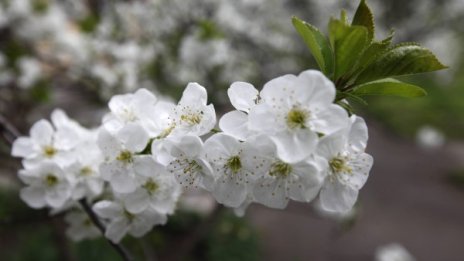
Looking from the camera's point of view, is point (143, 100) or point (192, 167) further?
Result: point (143, 100)

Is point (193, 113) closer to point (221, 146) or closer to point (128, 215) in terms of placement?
point (221, 146)

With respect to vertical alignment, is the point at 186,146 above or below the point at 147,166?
above

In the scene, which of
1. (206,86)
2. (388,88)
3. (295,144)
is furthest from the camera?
(206,86)

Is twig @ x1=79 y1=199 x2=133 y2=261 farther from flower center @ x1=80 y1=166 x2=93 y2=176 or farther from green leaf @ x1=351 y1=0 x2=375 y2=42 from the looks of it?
green leaf @ x1=351 y1=0 x2=375 y2=42

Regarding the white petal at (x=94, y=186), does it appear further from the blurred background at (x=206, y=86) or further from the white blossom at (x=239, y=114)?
the white blossom at (x=239, y=114)

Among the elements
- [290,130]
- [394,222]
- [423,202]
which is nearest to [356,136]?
[290,130]

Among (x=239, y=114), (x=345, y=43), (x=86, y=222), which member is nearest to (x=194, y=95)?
(x=239, y=114)

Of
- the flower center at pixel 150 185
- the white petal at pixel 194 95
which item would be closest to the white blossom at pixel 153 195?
the flower center at pixel 150 185

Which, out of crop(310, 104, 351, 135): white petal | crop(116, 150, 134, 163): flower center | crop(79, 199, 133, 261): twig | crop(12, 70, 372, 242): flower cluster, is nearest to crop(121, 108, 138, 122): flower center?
crop(12, 70, 372, 242): flower cluster
